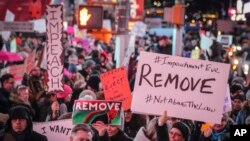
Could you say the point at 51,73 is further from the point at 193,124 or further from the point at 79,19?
the point at 79,19

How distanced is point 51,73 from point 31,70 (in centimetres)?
306

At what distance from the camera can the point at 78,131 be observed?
6637mm

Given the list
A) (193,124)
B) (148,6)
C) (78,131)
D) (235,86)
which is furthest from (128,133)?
(148,6)

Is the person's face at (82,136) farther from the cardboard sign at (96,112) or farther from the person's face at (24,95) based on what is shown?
the person's face at (24,95)

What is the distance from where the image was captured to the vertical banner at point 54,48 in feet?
29.3

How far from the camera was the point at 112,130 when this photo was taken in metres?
7.27

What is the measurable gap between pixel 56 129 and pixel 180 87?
4.79 feet

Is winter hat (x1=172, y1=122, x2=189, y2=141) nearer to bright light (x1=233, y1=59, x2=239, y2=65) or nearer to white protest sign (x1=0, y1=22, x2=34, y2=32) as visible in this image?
white protest sign (x1=0, y1=22, x2=34, y2=32)

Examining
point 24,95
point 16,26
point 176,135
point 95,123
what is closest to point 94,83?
point 24,95

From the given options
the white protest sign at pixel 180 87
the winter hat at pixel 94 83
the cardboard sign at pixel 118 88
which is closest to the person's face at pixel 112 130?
the white protest sign at pixel 180 87

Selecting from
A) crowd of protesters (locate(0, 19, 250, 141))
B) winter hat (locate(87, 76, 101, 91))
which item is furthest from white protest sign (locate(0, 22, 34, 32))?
winter hat (locate(87, 76, 101, 91))

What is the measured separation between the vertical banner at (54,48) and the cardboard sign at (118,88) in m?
1.01

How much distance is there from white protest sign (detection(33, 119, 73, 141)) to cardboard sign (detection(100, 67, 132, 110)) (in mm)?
759

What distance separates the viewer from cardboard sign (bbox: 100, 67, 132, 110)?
7.91 meters
